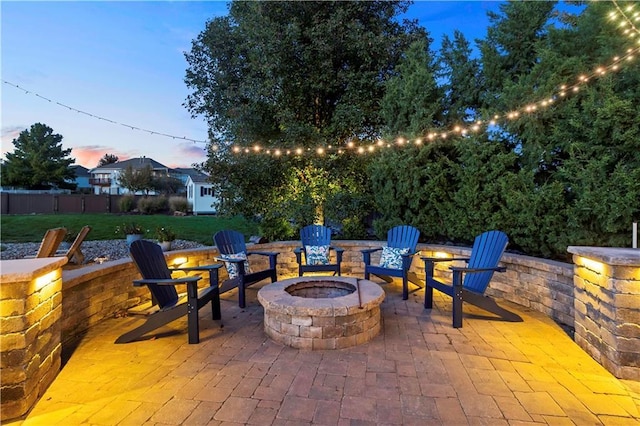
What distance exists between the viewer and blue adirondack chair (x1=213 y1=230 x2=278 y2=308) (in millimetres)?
3775

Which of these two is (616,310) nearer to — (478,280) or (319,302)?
(478,280)

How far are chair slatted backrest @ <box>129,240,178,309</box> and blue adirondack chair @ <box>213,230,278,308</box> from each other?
601 mm

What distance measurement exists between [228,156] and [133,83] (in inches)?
160

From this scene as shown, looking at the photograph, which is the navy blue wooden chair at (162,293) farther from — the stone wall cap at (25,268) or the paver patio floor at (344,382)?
the stone wall cap at (25,268)

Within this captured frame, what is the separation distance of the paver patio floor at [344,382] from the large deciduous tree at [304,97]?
12.0 ft

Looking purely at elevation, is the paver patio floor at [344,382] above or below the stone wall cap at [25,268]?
below

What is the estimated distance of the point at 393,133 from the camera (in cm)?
565

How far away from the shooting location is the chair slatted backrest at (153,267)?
9.61 feet

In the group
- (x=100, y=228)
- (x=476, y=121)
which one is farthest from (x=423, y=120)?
(x=100, y=228)

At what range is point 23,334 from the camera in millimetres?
1816

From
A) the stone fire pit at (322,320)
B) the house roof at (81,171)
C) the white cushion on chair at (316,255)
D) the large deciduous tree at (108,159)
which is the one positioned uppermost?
the large deciduous tree at (108,159)

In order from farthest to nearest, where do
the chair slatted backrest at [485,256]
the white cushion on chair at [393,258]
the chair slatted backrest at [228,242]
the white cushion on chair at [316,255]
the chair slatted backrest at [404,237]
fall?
the white cushion on chair at [316,255] < the chair slatted backrest at [404,237] < the white cushion on chair at [393,258] < the chair slatted backrest at [228,242] < the chair slatted backrest at [485,256]

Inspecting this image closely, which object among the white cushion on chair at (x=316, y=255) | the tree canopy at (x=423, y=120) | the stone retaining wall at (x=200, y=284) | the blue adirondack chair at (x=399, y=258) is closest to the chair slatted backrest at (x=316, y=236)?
the white cushion on chair at (x=316, y=255)

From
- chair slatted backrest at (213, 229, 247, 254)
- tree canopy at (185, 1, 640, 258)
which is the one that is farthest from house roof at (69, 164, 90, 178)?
chair slatted backrest at (213, 229, 247, 254)
